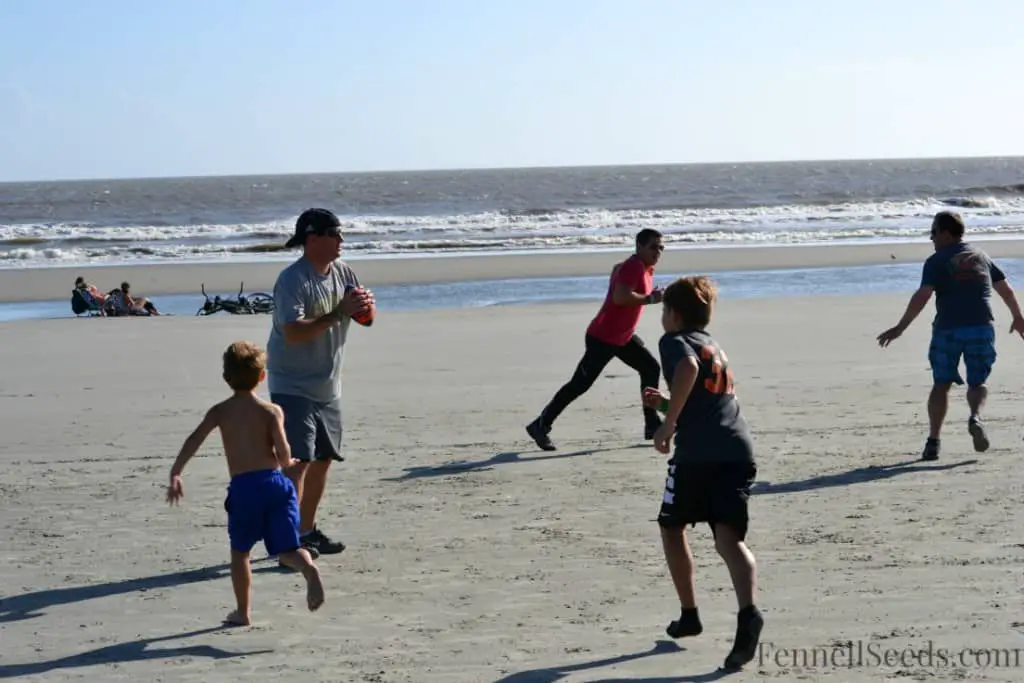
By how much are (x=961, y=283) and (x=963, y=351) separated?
16.1 inches

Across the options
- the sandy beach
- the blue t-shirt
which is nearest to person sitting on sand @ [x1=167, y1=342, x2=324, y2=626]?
the sandy beach

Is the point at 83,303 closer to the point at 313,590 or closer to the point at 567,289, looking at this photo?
the point at 567,289

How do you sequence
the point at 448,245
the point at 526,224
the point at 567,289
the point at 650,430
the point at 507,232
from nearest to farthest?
the point at 650,430 < the point at 567,289 < the point at 448,245 < the point at 507,232 < the point at 526,224

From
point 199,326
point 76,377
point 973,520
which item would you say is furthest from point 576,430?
point 199,326

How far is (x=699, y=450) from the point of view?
14.9ft

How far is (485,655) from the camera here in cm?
459

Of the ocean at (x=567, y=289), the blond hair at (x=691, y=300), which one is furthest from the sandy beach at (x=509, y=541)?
the ocean at (x=567, y=289)

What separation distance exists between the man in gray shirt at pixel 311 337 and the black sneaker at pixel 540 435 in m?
2.69

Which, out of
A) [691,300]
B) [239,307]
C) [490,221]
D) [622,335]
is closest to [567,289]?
[239,307]

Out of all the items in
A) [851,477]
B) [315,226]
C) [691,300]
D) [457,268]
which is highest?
[315,226]

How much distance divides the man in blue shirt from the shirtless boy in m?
3.42

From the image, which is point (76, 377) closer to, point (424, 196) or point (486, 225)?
point (486, 225)

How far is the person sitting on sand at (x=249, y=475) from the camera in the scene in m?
4.98

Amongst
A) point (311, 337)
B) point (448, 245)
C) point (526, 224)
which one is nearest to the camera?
point (311, 337)
